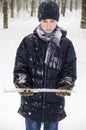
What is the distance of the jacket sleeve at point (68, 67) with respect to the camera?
3.37 meters

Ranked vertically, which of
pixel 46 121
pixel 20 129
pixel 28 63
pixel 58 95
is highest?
pixel 28 63

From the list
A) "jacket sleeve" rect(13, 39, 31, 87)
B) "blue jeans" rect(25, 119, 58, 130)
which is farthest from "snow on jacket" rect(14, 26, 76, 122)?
"blue jeans" rect(25, 119, 58, 130)

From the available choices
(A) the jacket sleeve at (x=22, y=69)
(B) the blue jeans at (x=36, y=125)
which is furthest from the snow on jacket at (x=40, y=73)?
(B) the blue jeans at (x=36, y=125)

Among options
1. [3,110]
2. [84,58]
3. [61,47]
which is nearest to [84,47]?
[84,58]

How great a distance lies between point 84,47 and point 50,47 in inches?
334

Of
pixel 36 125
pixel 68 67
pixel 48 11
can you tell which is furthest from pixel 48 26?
pixel 36 125

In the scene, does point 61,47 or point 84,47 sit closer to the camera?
point 61,47

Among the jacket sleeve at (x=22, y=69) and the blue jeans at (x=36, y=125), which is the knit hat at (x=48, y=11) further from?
the blue jeans at (x=36, y=125)

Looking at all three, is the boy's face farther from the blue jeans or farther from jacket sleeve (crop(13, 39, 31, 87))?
the blue jeans

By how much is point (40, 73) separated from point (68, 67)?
26 centimetres

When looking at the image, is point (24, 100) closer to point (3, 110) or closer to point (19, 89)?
point (19, 89)

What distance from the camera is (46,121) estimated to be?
137 inches

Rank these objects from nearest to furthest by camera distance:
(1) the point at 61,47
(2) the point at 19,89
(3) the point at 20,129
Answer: (2) the point at 19,89 → (1) the point at 61,47 → (3) the point at 20,129

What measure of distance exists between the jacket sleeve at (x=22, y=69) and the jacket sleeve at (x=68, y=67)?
302mm
